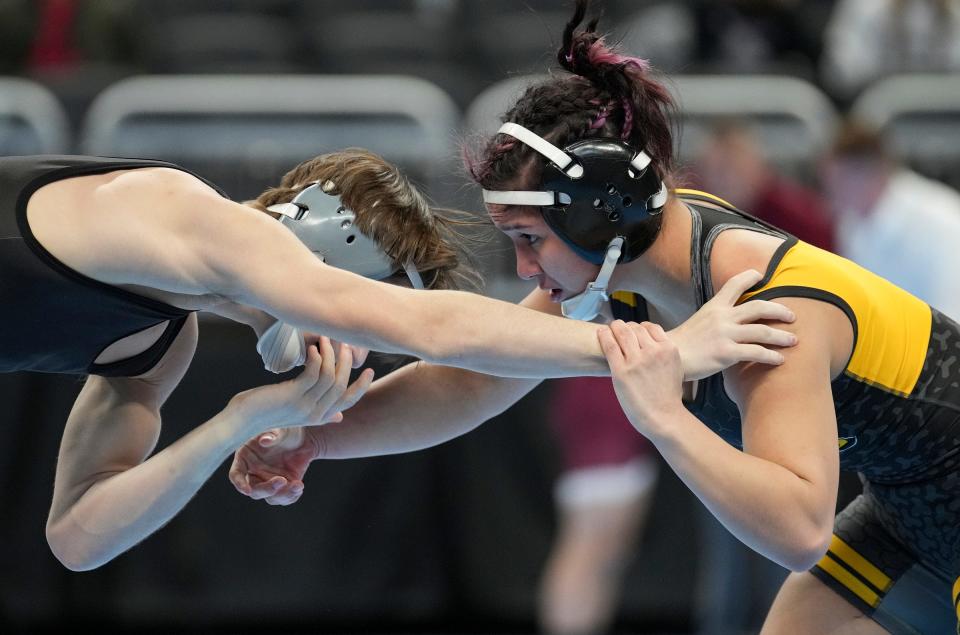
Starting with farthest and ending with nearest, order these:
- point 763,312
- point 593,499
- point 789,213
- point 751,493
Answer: point 593,499 → point 789,213 → point 763,312 → point 751,493

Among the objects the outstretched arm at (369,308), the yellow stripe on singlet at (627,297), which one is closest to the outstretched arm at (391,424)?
the yellow stripe on singlet at (627,297)

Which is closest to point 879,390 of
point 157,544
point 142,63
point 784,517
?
point 784,517

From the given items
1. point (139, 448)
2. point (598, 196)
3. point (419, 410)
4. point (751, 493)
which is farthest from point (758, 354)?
point (139, 448)

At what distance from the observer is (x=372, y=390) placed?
383cm

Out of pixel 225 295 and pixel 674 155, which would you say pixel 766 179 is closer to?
pixel 674 155

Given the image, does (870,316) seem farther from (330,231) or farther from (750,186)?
(750,186)

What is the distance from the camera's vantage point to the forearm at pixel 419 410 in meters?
3.77

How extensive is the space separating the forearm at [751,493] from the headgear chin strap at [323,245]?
0.84 meters

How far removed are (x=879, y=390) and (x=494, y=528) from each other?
12.1 ft

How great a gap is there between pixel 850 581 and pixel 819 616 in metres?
0.12

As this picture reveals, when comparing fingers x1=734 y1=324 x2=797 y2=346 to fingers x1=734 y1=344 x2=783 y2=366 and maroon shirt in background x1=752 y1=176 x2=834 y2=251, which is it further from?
maroon shirt in background x1=752 y1=176 x2=834 y2=251

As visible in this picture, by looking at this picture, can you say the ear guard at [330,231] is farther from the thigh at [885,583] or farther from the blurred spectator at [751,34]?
the blurred spectator at [751,34]

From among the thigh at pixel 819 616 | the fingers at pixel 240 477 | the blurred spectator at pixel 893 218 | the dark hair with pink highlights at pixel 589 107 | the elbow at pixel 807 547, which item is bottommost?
the blurred spectator at pixel 893 218

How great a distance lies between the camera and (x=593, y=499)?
643cm
